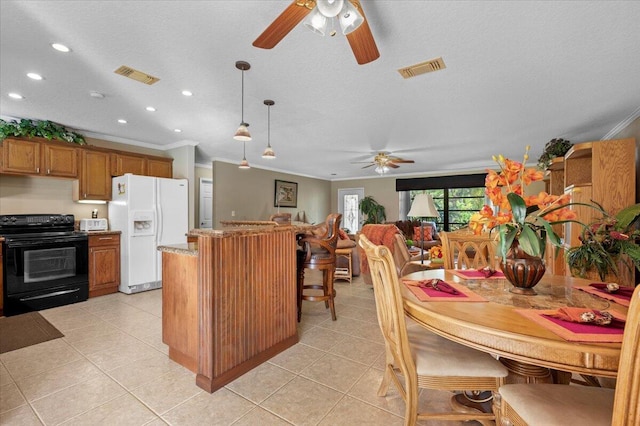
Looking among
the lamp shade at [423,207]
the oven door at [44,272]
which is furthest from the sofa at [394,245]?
the oven door at [44,272]

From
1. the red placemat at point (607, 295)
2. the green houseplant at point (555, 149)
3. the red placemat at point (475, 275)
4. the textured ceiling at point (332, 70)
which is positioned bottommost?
the red placemat at point (475, 275)

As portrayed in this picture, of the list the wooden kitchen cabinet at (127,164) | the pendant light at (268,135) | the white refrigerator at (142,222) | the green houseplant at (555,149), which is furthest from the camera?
the wooden kitchen cabinet at (127,164)

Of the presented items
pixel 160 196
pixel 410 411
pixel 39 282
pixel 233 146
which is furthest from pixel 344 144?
pixel 39 282

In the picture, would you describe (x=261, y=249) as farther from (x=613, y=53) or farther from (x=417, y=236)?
(x=417, y=236)

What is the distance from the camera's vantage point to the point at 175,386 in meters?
1.90

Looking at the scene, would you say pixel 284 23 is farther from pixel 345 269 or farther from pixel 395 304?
pixel 345 269

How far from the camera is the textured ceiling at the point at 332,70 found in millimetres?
1828

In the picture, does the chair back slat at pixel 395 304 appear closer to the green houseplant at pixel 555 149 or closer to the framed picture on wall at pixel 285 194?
the green houseplant at pixel 555 149

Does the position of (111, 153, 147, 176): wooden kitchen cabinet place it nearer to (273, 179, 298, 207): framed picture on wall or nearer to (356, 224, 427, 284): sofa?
(273, 179, 298, 207): framed picture on wall

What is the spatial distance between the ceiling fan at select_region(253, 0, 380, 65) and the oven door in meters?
3.85

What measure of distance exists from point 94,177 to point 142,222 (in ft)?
3.20

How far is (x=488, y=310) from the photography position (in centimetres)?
119

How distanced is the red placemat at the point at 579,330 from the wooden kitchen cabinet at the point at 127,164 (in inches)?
212

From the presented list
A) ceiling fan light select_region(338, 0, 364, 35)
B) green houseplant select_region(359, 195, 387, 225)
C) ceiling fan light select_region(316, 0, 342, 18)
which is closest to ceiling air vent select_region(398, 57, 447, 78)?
ceiling fan light select_region(338, 0, 364, 35)
